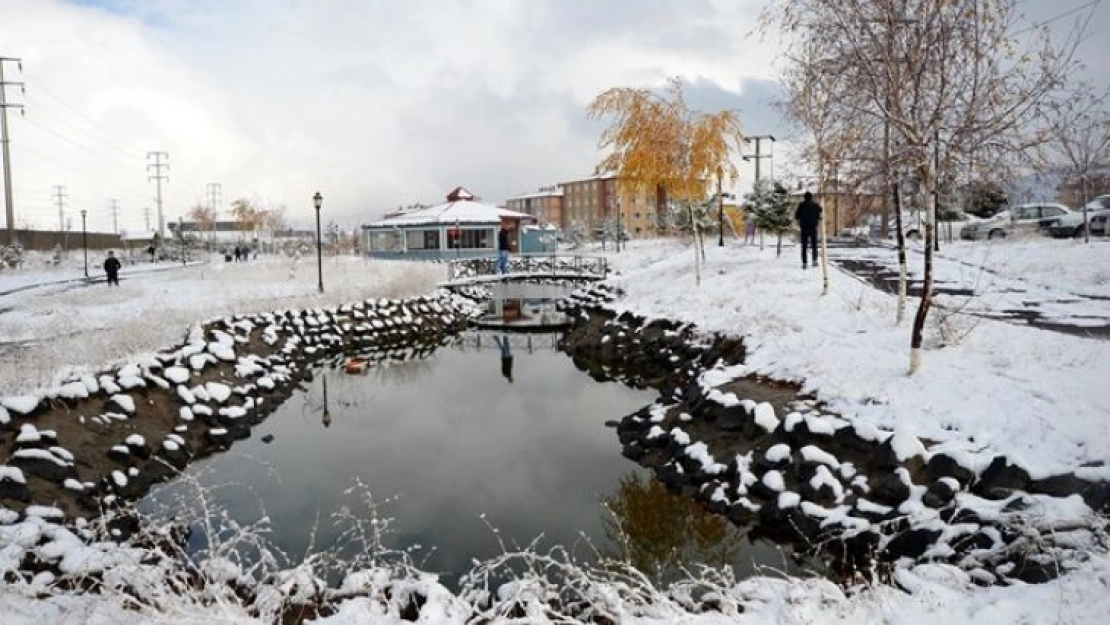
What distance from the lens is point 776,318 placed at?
496 inches

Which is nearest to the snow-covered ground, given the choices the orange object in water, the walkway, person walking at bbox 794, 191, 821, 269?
the walkway

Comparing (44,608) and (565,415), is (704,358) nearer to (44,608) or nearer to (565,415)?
(565,415)

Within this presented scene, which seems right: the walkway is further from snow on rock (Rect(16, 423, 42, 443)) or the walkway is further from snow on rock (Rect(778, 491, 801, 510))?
snow on rock (Rect(16, 423, 42, 443))

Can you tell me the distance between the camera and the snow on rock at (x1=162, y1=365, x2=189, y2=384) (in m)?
11.1

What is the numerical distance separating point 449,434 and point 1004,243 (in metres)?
21.8

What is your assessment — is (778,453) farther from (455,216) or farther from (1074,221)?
(455,216)

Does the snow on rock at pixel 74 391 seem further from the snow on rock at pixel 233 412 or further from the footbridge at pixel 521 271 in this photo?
the footbridge at pixel 521 271

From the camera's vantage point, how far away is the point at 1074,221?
2259 cm

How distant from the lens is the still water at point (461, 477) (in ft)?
23.2

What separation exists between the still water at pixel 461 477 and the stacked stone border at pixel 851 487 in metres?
0.48

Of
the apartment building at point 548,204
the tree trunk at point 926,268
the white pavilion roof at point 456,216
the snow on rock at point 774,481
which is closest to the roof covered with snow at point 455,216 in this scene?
the white pavilion roof at point 456,216

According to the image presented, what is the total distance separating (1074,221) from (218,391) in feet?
88.4

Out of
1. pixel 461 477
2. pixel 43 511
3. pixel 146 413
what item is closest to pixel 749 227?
pixel 461 477

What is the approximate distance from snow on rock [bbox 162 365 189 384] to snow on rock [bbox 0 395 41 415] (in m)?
2.64
